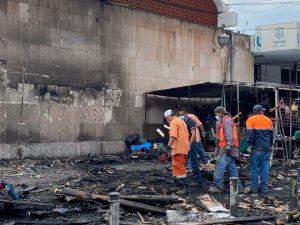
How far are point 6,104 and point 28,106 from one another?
799 mm

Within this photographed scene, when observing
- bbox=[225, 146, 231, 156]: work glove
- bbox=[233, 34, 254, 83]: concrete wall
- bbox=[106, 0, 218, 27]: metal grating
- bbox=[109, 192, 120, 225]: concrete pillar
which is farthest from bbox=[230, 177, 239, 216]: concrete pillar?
bbox=[233, 34, 254, 83]: concrete wall

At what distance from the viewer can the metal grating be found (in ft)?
68.4

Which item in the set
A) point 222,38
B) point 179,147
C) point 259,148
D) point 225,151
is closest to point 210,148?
point 222,38

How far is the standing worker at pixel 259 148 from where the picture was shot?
35.5 feet

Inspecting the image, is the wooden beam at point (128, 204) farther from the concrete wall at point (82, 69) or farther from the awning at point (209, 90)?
the awning at point (209, 90)

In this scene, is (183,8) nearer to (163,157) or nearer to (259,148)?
(163,157)

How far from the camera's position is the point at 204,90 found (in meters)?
18.9

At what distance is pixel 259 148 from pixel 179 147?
1700 mm

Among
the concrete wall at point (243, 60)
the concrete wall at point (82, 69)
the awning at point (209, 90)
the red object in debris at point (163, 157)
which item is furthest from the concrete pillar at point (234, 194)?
the concrete wall at point (243, 60)

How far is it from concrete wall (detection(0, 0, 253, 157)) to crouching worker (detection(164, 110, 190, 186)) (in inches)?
286

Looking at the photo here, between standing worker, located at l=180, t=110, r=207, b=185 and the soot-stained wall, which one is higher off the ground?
the soot-stained wall

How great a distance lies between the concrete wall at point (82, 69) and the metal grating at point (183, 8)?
424 mm

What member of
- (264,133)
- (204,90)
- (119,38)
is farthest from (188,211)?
(119,38)

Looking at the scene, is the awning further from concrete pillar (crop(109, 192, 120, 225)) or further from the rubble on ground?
concrete pillar (crop(109, 192, 120, 225))
